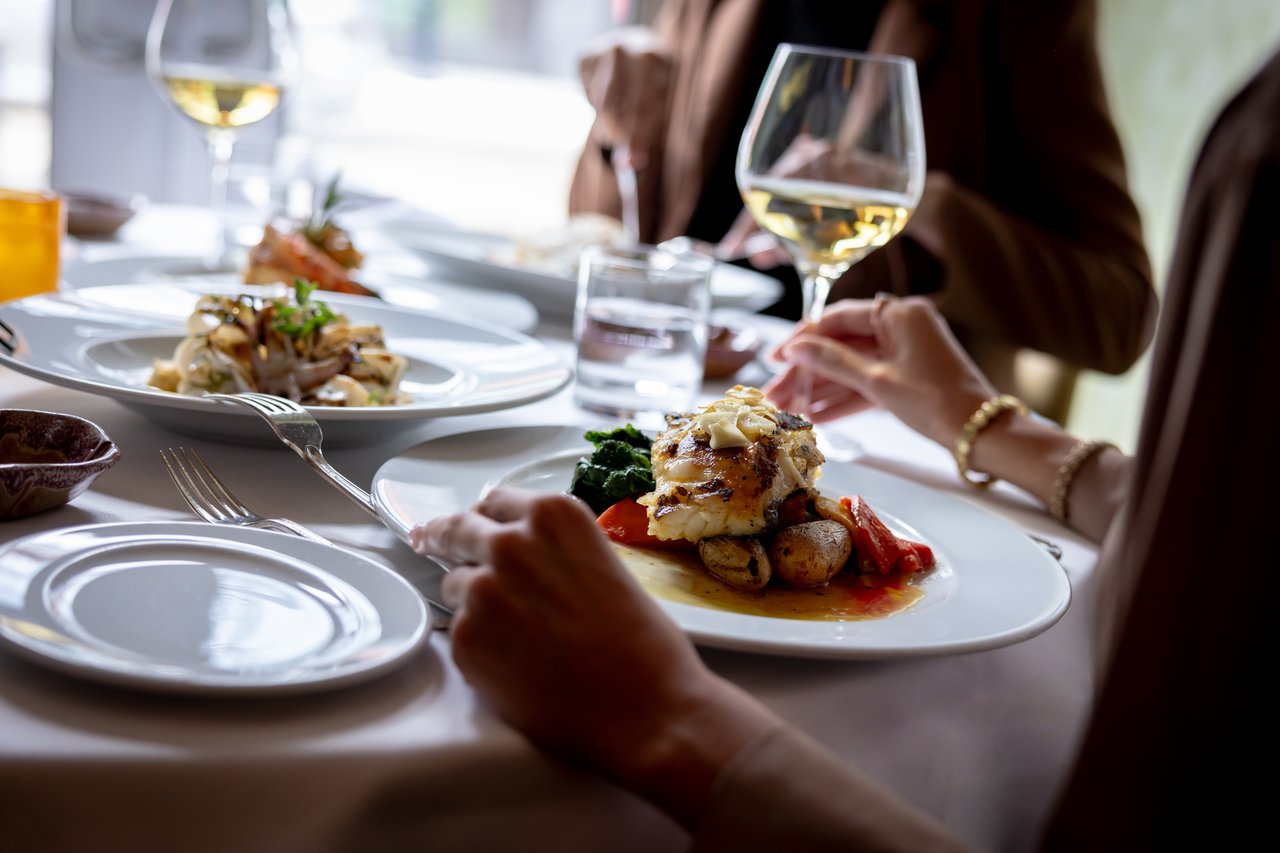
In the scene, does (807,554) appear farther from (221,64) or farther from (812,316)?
(221,64)

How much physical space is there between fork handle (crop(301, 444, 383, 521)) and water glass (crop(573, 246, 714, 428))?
43 centimetres

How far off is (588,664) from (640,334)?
0.69 metres

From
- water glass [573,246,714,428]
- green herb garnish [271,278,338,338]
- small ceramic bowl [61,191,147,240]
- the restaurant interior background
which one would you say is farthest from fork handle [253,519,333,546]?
the restaurant interior background

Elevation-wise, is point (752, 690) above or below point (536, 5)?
below

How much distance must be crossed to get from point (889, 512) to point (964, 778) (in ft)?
1.00

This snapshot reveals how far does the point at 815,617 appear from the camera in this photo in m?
0.76

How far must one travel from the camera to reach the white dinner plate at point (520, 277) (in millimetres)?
1738

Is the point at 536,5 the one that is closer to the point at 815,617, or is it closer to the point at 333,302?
the point at 333,302

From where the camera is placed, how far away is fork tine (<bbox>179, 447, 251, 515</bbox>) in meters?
0.81

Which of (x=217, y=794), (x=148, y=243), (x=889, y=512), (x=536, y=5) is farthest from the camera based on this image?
(x=536, y=5)

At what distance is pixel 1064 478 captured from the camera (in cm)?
117

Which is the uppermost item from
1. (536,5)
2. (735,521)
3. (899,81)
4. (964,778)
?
(536,5)

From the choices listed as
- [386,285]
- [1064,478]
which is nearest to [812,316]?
[1064,478]

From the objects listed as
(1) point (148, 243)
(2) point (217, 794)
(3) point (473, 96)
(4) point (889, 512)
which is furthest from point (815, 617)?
(3) point (473, 96)
